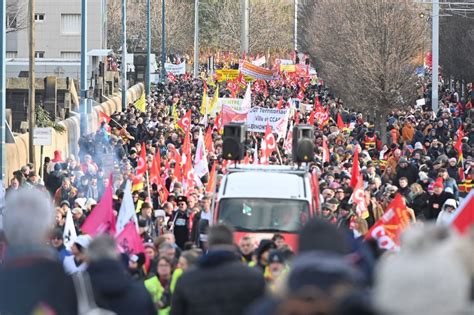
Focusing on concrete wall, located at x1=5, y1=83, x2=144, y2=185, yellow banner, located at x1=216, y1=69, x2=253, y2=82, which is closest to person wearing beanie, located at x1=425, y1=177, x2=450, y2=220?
concrete wall, located at x1=5, y1=83, x2=144, y2=185

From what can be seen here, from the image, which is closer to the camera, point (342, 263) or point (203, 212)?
point (342, 263)

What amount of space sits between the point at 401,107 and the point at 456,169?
22.5 meters

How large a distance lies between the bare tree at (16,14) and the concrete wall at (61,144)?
2098 cm

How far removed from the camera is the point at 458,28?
6925cm

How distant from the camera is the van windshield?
1617 cm

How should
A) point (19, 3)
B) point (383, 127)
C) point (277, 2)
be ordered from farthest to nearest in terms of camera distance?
point (277, 2) < point (19, 3) < point (383, 127)

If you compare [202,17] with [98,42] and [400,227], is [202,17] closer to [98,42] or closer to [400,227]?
[98,42]

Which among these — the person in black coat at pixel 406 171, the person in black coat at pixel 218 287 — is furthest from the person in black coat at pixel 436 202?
the person in black coat at pixel 218 287

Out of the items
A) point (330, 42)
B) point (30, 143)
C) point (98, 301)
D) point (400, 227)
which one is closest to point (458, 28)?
point (330, 42)

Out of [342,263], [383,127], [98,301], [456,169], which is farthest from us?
[383,127]

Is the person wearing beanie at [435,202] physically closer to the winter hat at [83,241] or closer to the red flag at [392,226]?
the red flag at [392,226]

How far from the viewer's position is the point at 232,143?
2052 cm

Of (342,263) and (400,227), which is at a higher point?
(342,263)

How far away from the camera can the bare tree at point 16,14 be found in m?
79.8
